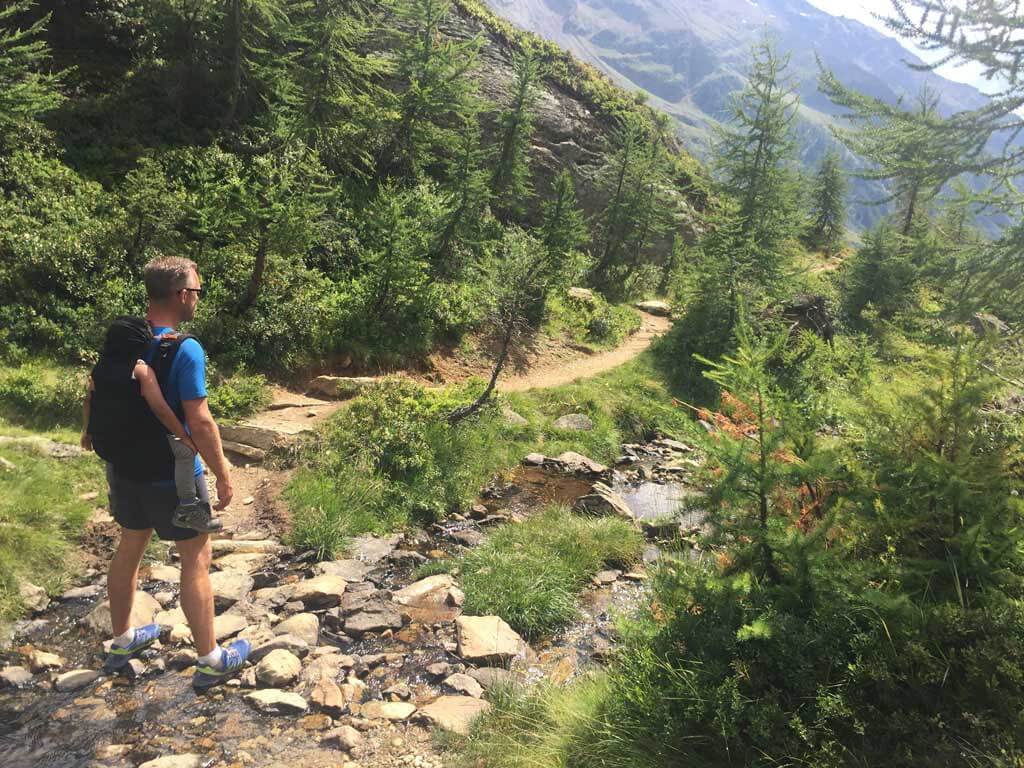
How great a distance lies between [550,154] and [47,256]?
88.0 feet

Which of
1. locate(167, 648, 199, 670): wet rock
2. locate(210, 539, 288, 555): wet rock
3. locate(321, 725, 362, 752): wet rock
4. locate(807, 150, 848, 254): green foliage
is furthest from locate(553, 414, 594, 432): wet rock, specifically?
locate(807, 150, 848, 254): green foliage

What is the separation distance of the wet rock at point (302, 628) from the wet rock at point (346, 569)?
A: 1.13 m

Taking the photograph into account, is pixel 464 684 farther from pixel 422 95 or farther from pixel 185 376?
pixel 422 95

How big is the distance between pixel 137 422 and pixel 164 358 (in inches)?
19.2

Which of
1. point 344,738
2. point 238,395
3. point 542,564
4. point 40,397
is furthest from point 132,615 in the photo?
point 238,395

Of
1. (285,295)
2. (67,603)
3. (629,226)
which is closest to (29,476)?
(67,603)

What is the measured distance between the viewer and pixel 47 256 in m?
10.6

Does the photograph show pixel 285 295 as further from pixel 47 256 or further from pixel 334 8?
pixel 334 8

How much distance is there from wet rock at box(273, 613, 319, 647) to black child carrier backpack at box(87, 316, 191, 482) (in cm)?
236

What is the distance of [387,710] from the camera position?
14.8 ft

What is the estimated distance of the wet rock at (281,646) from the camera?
16.1ft

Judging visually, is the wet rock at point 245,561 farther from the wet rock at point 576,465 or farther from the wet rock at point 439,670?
the wet rock at point 576,465

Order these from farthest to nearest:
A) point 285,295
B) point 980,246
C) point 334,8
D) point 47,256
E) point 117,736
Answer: point 334,8, point 285,295, point 47,256, point 980,246, point 117,736

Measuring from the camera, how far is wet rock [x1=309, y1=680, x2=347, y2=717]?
4.41m
